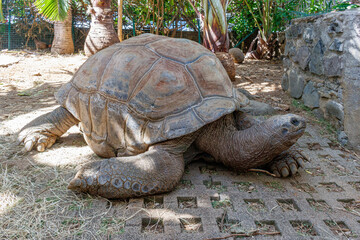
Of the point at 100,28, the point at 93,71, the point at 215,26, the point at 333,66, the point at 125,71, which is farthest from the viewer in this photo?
the point at 100,28

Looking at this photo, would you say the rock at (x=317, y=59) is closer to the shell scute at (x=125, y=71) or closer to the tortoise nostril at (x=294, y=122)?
the tortoise nostril at (x=294, y=122)

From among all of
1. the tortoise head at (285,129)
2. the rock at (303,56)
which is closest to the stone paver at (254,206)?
the tortoise head at (285,129)

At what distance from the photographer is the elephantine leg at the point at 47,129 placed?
2.86 metres

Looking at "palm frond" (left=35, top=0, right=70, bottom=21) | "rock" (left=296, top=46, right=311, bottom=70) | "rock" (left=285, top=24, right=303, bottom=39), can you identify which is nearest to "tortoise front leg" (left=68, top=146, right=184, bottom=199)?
"rock" (left=296, top=46, right=311, bottom=70)

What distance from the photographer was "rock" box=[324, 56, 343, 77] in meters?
3.13

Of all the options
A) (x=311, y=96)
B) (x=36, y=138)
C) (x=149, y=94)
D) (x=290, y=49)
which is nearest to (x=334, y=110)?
(x=311, y=96)

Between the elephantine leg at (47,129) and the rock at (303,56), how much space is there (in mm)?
3180

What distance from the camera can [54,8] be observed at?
224 inches

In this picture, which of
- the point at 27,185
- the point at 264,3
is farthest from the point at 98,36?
the point at 27,185

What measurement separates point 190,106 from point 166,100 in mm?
193

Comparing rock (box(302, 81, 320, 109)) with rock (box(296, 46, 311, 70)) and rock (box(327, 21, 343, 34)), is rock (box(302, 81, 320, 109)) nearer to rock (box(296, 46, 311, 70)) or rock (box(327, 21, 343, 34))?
rock (box(296, 46, 311, 70))

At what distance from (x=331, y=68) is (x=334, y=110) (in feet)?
1.60

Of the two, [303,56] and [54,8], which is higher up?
[54,8]

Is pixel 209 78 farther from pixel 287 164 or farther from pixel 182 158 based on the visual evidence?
pixel 287 164
